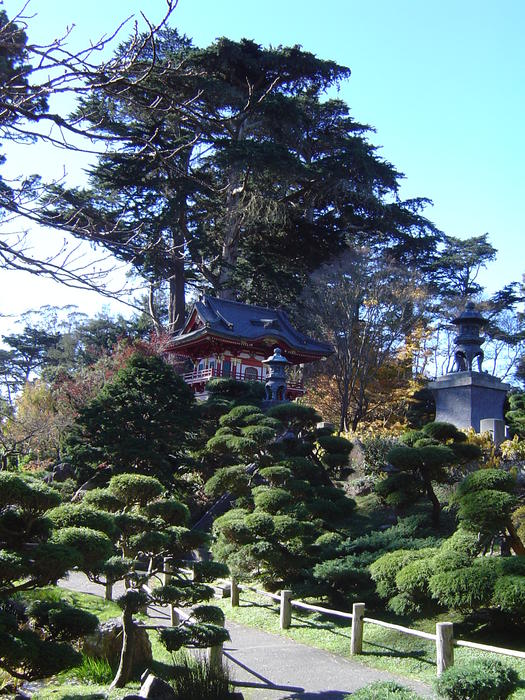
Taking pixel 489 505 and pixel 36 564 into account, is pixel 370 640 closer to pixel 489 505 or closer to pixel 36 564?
pixel 489 505

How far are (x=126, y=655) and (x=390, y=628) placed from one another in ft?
10.8

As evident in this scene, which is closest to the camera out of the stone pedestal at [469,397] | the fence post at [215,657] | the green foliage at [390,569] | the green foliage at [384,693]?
the green foliage at [384,693]

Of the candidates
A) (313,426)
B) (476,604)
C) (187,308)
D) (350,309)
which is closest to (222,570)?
(476,604)

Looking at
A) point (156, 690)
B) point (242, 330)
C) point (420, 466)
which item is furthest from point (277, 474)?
point (242, 330)

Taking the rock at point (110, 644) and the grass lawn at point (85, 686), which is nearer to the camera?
the grass lawn at point (85, 686)

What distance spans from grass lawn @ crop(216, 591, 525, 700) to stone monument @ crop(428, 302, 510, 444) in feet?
21.0

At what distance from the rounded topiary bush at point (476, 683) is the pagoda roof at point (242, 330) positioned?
20.2m

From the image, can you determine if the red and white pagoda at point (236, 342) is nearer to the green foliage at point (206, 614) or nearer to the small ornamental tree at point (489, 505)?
the small ornamental tree at point (489, 505)

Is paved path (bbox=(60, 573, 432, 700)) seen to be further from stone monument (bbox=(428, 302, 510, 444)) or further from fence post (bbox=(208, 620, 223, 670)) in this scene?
stone monument (bbox=(428, 302, 510, 444))

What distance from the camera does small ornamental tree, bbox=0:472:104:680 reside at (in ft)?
15.5

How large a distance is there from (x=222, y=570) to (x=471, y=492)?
10.8 feet

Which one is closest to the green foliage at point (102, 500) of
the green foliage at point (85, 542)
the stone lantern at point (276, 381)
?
the green foliage at point (85, 542)

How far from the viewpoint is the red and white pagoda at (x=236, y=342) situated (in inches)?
993

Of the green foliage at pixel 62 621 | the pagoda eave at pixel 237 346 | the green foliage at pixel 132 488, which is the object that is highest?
the pagoda eave at pixel 237 346
